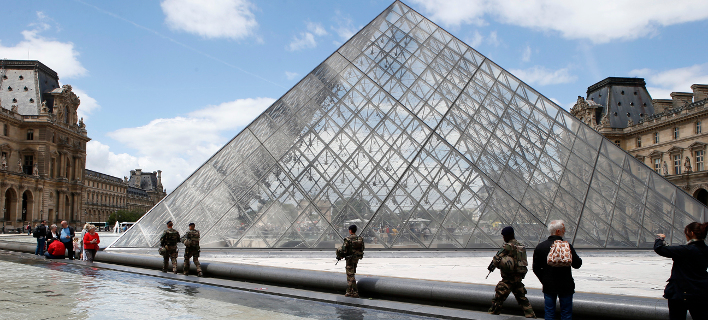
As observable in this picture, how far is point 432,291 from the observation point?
6578mm

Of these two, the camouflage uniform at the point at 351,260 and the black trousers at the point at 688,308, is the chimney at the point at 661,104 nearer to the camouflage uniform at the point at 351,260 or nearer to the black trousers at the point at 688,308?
the camouflage uniform at the point at 351,260

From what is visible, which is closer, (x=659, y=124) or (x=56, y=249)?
(x=56, y=249)

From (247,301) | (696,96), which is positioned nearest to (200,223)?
(247,301)

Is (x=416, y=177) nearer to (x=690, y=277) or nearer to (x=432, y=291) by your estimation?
(x=432, y=291)

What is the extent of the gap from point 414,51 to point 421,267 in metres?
10.4

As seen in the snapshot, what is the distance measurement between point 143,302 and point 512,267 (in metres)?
4.83

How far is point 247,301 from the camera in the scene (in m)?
7.14

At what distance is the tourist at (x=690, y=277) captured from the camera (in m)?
3.88

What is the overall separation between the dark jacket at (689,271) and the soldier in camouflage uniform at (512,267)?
1.57 metres

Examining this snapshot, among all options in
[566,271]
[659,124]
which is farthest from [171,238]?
[659,124]

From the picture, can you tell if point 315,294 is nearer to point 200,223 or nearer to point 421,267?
point 421,267

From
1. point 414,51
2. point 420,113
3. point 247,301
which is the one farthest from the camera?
point 414,51

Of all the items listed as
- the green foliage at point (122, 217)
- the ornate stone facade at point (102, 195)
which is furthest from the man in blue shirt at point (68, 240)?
the green foliage at point (122, 217)

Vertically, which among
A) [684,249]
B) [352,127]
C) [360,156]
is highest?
[352,127]
